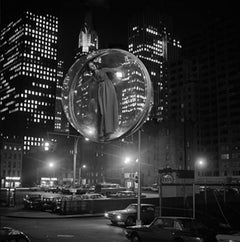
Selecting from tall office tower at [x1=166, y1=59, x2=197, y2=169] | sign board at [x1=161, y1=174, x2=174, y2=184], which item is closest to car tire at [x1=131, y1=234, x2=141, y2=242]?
sign board at [x1=161, y1=174, x2=174, y2=184]

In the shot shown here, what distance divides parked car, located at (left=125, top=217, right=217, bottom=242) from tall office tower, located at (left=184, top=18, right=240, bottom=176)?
109466mm

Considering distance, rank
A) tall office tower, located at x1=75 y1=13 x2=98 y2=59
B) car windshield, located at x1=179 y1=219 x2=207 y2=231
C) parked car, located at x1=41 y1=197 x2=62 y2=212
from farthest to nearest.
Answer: parked car, located at x1=41 y1=197 x2=62 y2=212, car windshield, located at x1=179 y1=219 x2=207 y2=231, tall office tower, located at x1=75 y1=13 x2=98 y2=59

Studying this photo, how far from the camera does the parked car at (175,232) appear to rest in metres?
14.4

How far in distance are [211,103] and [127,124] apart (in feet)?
441

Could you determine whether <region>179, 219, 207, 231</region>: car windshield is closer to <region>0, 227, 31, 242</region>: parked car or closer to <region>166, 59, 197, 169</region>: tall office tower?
<region>0, 227, 31, 242</region>: parked car

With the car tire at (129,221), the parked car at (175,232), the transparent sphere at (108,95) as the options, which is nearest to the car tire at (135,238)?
the parked car at (175,232)

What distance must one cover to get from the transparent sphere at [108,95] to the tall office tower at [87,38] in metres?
0.11

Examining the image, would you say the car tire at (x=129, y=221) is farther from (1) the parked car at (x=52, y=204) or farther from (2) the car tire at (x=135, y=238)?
(1) the parked car at (x=52, y=204)

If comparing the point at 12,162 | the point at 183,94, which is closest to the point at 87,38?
the point at 183,94

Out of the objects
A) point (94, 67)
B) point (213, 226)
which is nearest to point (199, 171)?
point (213, 226)

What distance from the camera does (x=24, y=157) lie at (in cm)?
14488

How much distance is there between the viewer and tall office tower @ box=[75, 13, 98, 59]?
4000 mm

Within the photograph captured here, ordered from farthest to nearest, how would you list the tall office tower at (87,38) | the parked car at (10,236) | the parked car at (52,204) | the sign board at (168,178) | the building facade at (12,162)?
1. the building facade at (12,162)
2. the sign board at (168,178)
3. the parked car at (52,204)
4. the parked car at (10,236)
5. the tall office tower at (87,38)

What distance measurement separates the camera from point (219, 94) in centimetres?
13162
